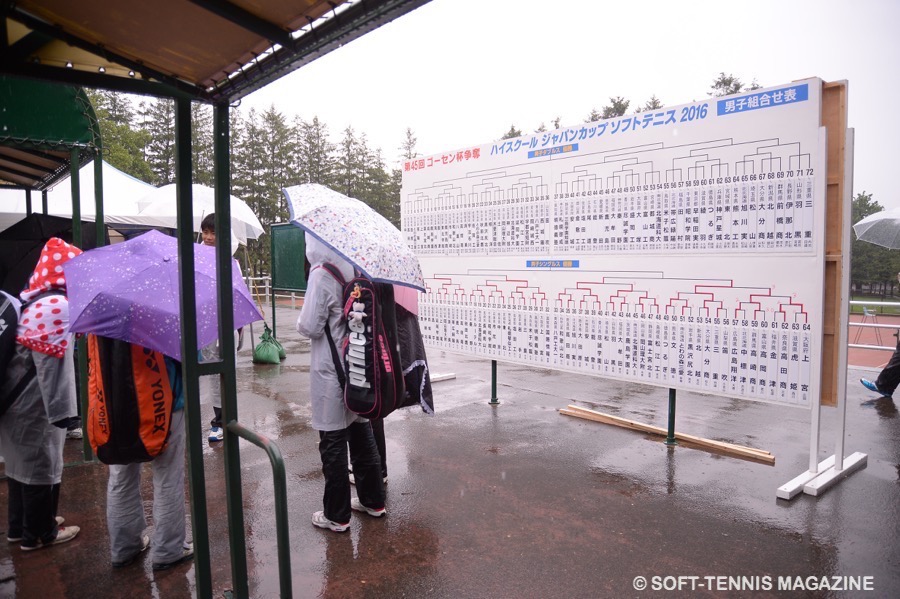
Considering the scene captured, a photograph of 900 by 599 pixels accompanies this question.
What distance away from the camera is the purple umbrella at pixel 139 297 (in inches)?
109

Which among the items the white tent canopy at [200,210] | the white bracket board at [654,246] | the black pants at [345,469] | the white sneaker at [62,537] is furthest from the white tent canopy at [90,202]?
the black pants at [345,469]

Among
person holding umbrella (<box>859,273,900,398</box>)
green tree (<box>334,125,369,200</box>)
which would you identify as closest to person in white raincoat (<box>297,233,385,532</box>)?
person holding umbrella (<box>859,273,900,398</box>)

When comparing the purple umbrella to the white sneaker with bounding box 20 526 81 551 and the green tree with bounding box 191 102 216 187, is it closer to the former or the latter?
the white sneaker with bounding box 20 526 81 551

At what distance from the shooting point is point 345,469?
149 inches

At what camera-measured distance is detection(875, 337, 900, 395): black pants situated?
24.1 ft

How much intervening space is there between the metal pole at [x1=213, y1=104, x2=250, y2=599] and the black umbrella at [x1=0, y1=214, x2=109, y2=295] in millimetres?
5031

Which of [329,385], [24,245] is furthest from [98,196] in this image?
[24,245]

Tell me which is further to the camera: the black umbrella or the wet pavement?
the black umbrella

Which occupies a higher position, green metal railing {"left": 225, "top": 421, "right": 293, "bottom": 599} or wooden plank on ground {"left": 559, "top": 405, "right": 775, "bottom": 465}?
green metal railing {"left": 225, "top": 421, "right": 293, "bottom": 599}

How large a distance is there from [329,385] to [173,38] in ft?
7.21

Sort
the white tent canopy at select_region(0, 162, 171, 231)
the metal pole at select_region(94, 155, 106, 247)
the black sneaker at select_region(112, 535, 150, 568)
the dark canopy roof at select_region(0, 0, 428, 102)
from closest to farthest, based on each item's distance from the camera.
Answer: the dark canopy roof at select_region(0, 0, 428, 102)
the black sneaker at select_region(112, 535, 150, 568)
the metal pole at select_region(94, 155, 106, 247)
the white tent canopy at select_region(0, 162, 171, 231)

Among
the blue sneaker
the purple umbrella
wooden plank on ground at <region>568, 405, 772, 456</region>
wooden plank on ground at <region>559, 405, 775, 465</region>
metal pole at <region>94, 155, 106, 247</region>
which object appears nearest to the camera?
the purple umbrella

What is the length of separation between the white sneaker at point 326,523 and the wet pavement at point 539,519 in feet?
0.18

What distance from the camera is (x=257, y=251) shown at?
3619cm
